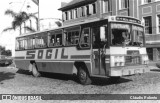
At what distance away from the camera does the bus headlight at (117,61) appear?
34.9ft

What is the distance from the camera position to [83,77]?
12.6 m

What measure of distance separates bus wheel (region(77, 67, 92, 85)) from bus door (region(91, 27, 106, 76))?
0.76m

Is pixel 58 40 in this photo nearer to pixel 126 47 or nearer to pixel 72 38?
pixel 72 38

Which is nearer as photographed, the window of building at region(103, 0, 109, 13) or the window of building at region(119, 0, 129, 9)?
the window of building at region(119, 0, 129, 9)

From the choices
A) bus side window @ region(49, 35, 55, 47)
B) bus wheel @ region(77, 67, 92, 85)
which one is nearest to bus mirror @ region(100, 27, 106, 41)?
bus wheel @ region(77, 67, 92, 85)

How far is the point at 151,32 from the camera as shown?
30391mm

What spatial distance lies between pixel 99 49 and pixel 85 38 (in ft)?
4.17

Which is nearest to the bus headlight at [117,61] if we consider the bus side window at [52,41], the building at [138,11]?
the bus side window at [52,41]

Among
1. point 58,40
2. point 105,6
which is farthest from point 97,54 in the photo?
point 105,6

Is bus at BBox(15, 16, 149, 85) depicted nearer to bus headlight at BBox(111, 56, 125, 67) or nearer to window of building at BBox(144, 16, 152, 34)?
bus headlight at BBox(111, 56, 125, 67)

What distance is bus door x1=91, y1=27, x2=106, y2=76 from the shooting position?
11.1 meters

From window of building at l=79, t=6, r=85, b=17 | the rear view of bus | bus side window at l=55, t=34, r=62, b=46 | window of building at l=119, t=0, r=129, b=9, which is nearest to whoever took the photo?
the rear view of bus

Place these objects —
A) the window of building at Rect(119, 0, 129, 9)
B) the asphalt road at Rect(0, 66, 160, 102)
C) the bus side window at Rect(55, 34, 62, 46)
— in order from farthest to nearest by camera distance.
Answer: the window of building at Rect(119, 0, 129, 9) < the bus side window at Rect(55, 34, 62, 46) < the asphalt road at Rect(0, 66, 160, 102)

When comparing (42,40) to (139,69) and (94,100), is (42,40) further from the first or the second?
(94,100)
